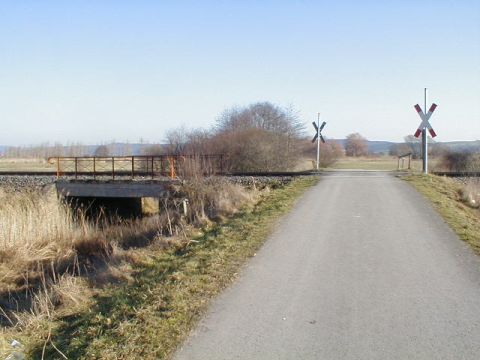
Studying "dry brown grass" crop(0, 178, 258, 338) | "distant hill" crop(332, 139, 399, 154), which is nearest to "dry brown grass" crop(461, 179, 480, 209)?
"dry brown grass" crop(0, 178, 258, 338)

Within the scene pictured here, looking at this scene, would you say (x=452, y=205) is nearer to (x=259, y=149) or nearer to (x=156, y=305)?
(x=156, y=305)

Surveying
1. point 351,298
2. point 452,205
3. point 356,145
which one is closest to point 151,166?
point 452,205

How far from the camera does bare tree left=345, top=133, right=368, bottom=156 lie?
8631cm

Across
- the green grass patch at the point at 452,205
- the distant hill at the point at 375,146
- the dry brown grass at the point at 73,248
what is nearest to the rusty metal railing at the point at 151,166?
the dry brown grass at the point at 73,248

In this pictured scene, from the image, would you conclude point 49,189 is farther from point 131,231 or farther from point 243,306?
point 243,306

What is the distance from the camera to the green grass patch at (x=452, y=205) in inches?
341

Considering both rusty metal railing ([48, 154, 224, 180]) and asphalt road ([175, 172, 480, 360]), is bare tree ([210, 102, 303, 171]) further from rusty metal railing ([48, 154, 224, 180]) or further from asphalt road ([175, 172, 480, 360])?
asphalt road ([175, 172, 480, 360])

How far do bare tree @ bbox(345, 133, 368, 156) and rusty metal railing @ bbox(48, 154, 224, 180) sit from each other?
214ft

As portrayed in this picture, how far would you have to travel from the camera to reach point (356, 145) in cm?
8856

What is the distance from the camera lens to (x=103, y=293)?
6.45 m

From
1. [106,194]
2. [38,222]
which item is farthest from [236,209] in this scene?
[106,194]

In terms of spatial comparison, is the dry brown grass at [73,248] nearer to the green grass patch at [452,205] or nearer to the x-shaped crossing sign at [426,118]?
the green grass patch at [452,205]

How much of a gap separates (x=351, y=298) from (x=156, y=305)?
2428 mm

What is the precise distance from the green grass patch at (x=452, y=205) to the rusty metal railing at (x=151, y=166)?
7836mm
